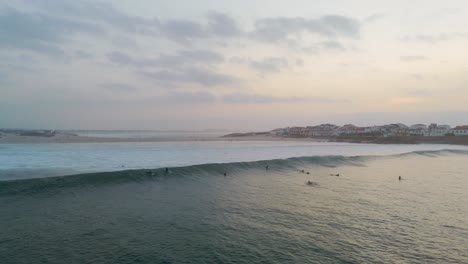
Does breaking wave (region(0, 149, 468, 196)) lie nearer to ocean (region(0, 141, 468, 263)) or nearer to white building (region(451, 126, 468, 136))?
ocean (region(0, 141, 468, 263))

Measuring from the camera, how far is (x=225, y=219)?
590 inches

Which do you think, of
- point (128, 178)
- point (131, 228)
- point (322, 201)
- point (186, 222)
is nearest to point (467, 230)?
point (322, 201)

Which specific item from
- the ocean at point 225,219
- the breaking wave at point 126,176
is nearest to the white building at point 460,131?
the breaking wave at point 126,176

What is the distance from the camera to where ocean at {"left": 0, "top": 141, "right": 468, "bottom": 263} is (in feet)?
36.0

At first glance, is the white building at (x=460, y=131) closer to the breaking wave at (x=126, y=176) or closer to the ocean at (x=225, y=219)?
the breaking wave at (x=126, y=176)

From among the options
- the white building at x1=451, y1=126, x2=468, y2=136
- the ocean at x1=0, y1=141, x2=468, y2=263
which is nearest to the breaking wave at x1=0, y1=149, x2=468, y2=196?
the ocean at x1=0, y1=141, x2=468, y2=263

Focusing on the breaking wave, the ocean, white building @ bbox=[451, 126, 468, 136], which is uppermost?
white building @ bbox=[451, 126, 468, 136]

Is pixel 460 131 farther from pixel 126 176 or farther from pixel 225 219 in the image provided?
pixel 225 219

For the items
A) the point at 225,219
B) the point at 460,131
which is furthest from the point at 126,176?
the point at 460,131

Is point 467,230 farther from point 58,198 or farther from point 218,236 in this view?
point 58,198

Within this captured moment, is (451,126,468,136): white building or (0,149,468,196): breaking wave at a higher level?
(451,126,468,136): white building

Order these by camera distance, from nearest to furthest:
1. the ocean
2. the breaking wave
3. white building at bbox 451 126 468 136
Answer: the ocean → the breaking wave → white building at bbox 451 126 468 136

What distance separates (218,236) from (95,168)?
20976 millimetres

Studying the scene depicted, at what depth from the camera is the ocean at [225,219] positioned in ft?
36.0
